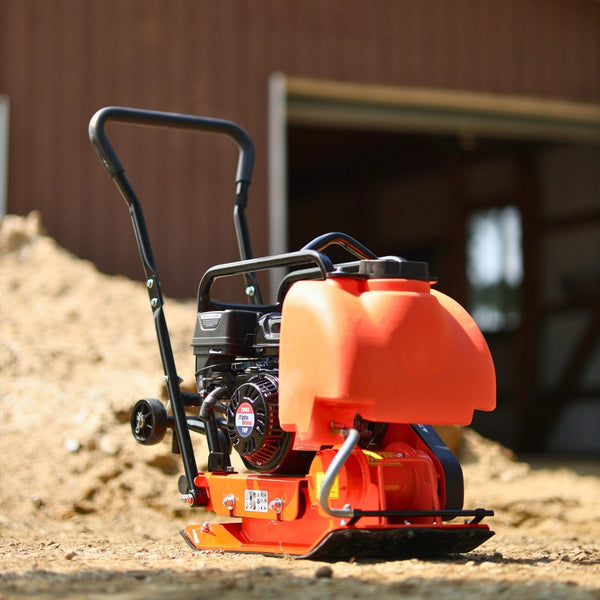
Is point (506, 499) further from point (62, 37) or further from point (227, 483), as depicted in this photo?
point (62, 37)

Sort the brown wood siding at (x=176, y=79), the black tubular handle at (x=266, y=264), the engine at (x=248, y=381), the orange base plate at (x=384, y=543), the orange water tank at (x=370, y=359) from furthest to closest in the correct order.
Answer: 1. the brown wood siding at (x=176, y=79)
2. the engine at (x=248, y=381)
3. the black tubular handle at (x=266, y=264)
4. the orange base plate at (x=384, y=543)
5. the orange water tank at (x=370, y=359)

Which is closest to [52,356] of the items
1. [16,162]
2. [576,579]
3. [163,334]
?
[16,162]

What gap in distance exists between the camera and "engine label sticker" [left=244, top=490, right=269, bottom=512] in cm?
423

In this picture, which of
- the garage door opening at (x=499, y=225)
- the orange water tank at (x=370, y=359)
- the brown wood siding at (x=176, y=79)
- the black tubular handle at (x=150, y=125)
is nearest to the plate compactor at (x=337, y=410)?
the orange water tank at (x=370, y=359)

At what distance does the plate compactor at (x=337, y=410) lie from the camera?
3703mm

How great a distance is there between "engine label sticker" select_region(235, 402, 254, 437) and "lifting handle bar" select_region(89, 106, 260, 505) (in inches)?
17.9

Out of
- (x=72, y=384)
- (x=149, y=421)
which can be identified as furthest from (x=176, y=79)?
(x=149, y=421)

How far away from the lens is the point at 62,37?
10.1 meters

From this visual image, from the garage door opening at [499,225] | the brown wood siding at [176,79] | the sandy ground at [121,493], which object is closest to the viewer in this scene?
the sandy ground at [121,493]

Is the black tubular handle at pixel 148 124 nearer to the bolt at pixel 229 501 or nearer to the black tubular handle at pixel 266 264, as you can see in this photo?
the black tubular handle at pixel 266 264

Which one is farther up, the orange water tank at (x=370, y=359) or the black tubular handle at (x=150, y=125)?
the black tubular handle at (x=150, y=125)

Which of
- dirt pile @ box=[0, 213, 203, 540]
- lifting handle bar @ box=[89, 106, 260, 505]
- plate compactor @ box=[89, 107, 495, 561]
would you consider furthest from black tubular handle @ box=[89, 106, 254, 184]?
dirt pile @ box=[0, 213, 203, 540]

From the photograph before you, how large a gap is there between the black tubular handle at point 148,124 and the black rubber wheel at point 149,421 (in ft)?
3.81

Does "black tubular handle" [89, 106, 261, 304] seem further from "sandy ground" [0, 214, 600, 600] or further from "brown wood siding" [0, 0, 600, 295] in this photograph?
"brown wood siding" [0, 0, 600, 295]
